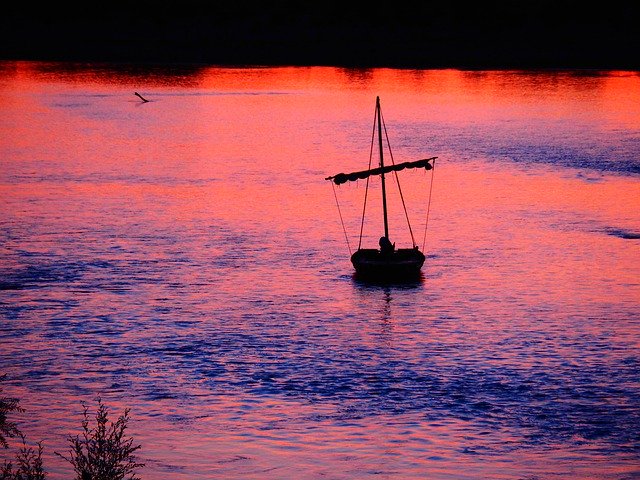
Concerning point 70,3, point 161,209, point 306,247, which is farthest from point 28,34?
point 306,247

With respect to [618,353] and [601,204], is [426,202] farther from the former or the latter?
[618,353]

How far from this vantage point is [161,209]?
2034 inches

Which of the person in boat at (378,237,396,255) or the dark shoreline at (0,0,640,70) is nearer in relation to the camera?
the person in boat at (378,237,396,255)

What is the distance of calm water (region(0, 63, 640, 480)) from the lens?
73.0 ft

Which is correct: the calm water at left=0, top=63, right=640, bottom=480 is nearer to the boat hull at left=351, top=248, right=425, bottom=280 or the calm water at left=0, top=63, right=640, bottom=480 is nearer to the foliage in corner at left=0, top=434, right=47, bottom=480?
the boat hull at left=351, top=248, right=425, bottom=280

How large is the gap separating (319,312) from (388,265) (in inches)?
172

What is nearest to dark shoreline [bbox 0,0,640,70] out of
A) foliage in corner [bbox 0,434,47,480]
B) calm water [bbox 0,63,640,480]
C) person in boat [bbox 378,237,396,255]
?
calm water [bbox 0,63,640,480]

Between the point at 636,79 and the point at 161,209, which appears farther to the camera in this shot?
the point at 636,79

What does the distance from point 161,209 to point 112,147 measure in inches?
1089

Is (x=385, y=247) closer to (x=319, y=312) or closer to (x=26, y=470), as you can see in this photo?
(x=319, y=312)

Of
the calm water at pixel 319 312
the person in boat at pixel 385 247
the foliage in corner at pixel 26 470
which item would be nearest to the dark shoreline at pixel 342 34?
the calm water at pixel 319 312

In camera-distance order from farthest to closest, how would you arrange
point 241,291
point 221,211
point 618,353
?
point 221,211 < point 241,291 < point 618,353

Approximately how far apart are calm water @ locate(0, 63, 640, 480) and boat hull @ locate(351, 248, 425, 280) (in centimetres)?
45

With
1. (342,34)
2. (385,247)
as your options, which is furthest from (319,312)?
(342,34)
